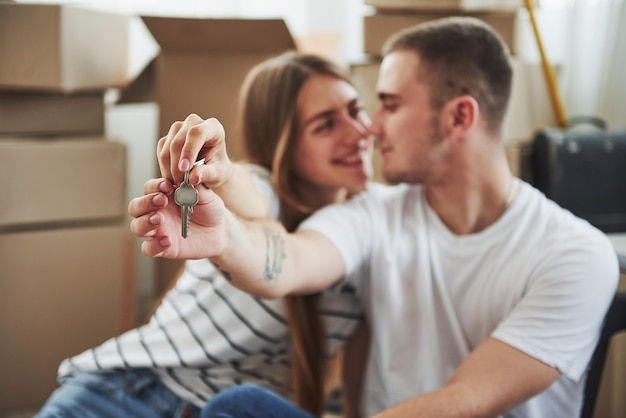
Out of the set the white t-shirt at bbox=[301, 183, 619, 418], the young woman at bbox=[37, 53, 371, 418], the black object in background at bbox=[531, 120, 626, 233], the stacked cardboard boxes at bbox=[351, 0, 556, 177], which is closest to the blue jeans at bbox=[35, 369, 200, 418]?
the young woman at bbox=[37, 53, 371, 418]

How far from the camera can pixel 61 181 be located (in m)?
1.76

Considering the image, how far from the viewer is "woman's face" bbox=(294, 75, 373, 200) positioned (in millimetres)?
1419

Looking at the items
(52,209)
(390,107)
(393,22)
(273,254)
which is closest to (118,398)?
(273,254)

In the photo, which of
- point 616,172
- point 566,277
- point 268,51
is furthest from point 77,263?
point 616,172

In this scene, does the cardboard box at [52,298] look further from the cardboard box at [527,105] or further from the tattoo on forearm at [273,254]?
the cardboard box at [527,105]

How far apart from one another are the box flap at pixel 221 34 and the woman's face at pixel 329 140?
408 millimetres

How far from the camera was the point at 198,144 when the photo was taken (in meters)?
0.81

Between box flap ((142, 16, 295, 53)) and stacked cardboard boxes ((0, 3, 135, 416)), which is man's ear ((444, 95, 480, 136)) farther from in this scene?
stacked cardboard boxes ((0, 3, 135, 416))

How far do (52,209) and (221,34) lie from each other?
55cm

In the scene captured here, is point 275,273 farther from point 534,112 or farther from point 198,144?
point 534,112

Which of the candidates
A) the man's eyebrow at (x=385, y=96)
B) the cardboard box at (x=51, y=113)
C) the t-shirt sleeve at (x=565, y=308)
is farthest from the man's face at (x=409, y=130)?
the cardboard box at (x=51, y=113)

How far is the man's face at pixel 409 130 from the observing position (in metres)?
1.34

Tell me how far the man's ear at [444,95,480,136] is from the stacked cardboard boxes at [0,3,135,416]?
2.71 ft

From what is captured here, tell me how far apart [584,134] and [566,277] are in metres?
0.72
